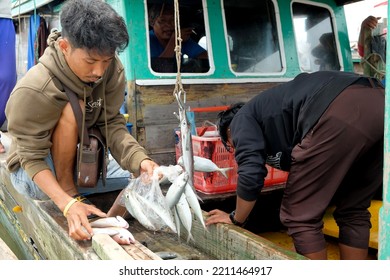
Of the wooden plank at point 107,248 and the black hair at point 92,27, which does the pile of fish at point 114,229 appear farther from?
the black hair at point 92,27

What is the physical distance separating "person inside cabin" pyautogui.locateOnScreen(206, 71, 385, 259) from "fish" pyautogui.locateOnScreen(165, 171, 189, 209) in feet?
1.78

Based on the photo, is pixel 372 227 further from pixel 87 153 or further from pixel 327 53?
pixel 327 53

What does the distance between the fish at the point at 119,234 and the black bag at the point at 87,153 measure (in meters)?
0.57

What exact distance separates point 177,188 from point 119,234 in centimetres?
48

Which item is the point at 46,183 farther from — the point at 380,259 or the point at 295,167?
the point at 380,259

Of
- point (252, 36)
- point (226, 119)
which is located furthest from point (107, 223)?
point (252, 36)

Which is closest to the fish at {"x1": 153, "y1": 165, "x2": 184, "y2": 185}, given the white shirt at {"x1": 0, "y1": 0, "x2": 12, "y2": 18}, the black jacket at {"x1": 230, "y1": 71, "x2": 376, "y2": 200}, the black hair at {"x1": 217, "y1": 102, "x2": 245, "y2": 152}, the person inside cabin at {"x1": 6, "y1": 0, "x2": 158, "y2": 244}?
the person inside cabin at {"x1": 6, "y1": 0, "x2": 158, "y2": 244}

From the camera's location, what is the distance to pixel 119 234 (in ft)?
7.96

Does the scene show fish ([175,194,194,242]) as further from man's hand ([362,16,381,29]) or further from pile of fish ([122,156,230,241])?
man's hand ([362,16,381,29])

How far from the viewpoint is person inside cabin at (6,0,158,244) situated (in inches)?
97.2

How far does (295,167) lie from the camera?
8.86 feet

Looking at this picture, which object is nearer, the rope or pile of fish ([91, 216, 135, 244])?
pile of fish ([91, 216, 135, 244])
